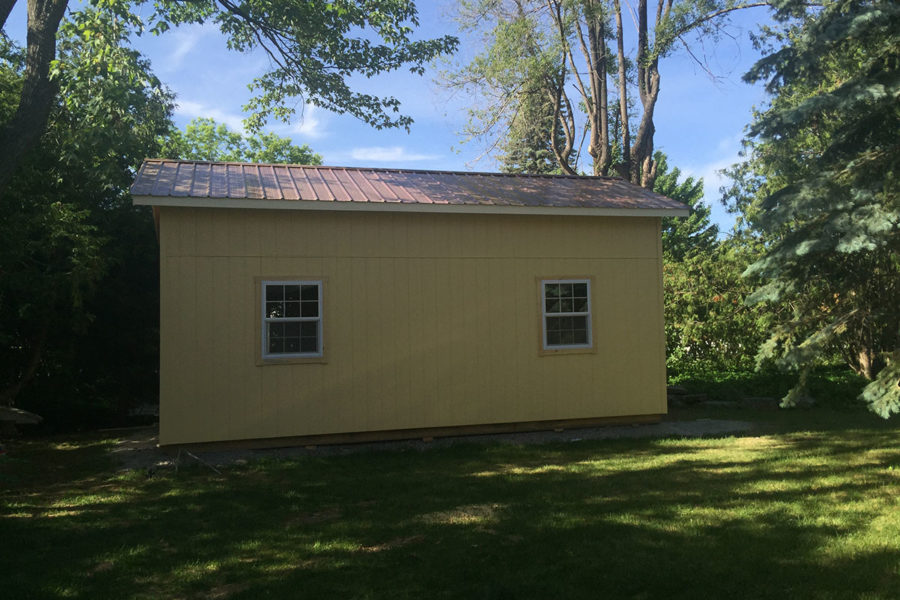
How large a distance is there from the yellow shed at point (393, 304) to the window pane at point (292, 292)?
46 mm

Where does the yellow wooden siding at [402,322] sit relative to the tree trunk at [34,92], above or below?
below

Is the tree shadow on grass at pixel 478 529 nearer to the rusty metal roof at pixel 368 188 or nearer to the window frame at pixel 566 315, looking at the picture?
the window frame at pixel 566 315

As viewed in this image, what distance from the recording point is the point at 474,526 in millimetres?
5078

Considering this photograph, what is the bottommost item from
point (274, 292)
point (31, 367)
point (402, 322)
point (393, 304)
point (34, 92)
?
point (31, 367)

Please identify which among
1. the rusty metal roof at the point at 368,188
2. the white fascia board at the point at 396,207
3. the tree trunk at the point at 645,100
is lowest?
the white fascia board at the point at 396,207

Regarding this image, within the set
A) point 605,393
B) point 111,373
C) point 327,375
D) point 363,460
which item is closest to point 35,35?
point 327,375

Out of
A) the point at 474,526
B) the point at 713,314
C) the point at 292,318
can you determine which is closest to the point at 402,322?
the point at 292,318

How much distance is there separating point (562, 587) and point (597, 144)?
16.0 metres

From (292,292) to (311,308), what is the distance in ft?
1.05

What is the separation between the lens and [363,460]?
777 cm

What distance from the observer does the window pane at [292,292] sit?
28.4ft

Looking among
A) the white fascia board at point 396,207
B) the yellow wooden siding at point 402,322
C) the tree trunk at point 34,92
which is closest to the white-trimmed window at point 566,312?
the yellow wooden siding at point 402,322

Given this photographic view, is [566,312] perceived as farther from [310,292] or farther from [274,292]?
[274,292]

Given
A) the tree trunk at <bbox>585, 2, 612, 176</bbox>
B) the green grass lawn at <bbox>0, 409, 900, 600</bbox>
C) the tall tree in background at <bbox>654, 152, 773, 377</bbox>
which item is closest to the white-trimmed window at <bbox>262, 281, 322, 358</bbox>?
the green grass lawn at <bbox>0, 409, 900, 600</bbox>
